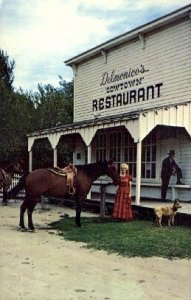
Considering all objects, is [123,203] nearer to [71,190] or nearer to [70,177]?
[71,190]

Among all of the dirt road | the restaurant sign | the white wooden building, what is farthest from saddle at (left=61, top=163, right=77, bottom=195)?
the restaurant sign

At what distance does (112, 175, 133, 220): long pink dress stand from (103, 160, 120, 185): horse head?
0.14m

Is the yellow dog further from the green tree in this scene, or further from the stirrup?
the green tree

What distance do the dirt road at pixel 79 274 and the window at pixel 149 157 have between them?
762 centimetres

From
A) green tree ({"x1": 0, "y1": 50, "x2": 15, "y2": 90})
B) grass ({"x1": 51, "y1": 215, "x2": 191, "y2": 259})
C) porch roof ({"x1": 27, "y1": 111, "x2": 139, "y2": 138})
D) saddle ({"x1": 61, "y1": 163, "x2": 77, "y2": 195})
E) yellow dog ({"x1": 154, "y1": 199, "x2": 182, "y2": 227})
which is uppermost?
green tree ({"x1": 0, "y1": 50, "x2": 15, "y2": 90})

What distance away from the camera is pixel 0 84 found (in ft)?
99.2

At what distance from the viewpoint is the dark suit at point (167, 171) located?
47.9ft

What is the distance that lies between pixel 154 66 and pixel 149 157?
3.13 meters

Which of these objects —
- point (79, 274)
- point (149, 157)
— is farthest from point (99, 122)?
point (79, 274)

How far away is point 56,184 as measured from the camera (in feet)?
38.0

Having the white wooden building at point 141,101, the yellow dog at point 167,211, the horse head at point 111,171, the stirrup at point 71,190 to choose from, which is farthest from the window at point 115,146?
the yellow dog at point 167,211

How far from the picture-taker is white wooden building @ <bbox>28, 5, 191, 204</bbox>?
45.4 feet

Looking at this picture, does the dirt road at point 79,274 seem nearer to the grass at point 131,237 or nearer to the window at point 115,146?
the grass at point 131,237

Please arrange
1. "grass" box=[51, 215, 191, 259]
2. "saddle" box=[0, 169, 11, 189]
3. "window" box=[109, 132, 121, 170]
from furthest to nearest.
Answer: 1. "window" box=[109, 132, 121, 170]
2. "saddle" box=[0, 169, 11, 189]
3. "grass" box=[51, 215, 191, 259]
